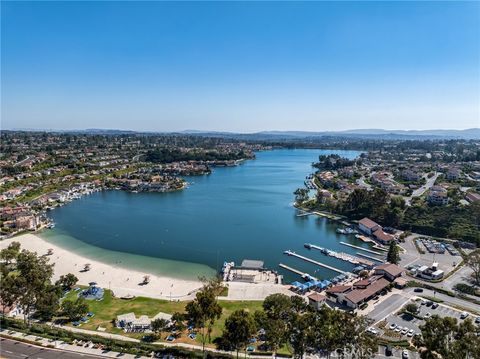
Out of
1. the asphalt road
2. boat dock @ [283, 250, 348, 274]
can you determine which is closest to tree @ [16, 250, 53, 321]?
the asphalt road

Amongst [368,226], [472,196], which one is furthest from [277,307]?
[472,196]

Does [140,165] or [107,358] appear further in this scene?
[140,165]

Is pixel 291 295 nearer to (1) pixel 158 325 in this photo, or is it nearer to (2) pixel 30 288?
(1) pixel 158 325

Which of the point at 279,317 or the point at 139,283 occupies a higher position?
the point at 279,317

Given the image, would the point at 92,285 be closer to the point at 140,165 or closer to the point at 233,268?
the point at 233,268

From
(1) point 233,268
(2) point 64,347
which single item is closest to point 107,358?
(2) point 64,347

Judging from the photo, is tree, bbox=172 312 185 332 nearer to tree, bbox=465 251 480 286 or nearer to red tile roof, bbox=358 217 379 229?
tree, bbox=465 251 480 286

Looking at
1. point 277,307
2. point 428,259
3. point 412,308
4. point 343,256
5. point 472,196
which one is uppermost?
point 472,196
